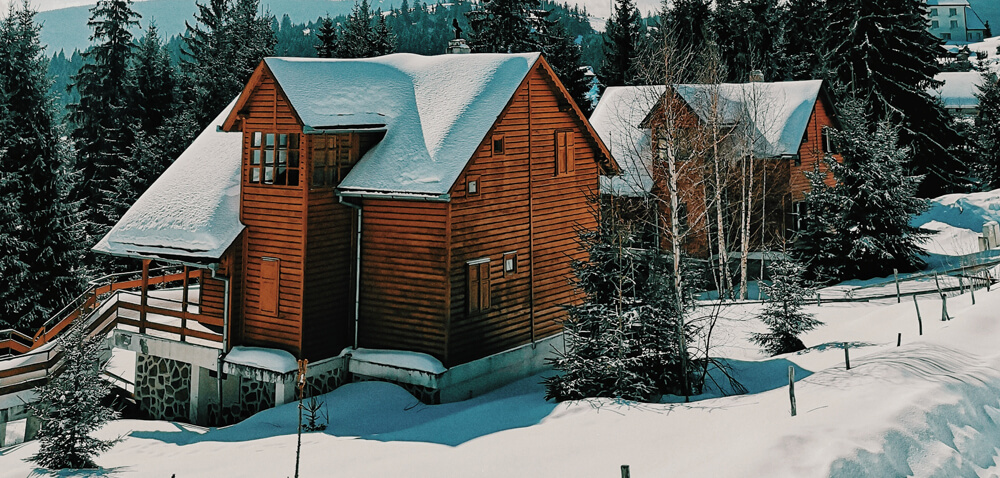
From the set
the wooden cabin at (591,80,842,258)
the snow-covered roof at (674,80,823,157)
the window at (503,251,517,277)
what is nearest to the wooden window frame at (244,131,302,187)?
the window at (503,251,517,277)

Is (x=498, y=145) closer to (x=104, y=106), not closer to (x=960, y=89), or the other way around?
(x=104, y=106)

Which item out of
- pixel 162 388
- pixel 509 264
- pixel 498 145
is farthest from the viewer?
pixel 162 388

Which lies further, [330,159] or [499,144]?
[499,144]

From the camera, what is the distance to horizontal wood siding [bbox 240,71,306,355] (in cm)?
1942

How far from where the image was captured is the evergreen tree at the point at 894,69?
4078 cm

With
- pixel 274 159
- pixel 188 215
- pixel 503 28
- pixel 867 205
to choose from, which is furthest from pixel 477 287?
pixel 503 28

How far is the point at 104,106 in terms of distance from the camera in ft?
156

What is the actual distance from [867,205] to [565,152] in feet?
46.8

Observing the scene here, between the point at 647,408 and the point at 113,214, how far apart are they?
111ft

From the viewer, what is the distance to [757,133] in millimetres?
34250

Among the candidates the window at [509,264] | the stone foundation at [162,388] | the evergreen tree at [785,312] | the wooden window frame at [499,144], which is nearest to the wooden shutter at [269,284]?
the stone foundation at [162,388]

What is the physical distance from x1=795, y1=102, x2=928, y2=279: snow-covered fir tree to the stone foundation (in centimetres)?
2405

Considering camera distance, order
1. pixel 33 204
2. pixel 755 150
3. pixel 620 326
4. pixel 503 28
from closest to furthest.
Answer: pixel 620 326, pixel 33 204, pixel 755 150, pixel 503 28

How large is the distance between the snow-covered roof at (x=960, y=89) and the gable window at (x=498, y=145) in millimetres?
80384
